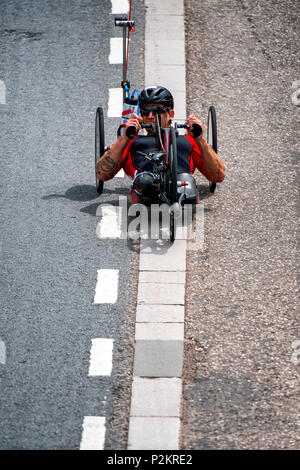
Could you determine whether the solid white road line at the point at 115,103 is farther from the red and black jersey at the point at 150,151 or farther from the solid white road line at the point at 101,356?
the solid white road line at the point at 101,356

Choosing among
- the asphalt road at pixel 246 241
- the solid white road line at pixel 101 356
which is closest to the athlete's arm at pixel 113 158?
the asphalt road at pixel 246 241

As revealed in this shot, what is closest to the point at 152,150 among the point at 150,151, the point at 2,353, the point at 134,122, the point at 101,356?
the point at 150,151

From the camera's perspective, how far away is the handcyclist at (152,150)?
8.50 m

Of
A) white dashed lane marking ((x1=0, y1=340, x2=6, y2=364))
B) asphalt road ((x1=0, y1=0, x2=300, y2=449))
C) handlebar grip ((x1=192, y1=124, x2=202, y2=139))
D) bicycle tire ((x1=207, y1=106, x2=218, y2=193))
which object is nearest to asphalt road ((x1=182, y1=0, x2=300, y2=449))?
asphalt road ((x1=0, y1=0, x2=300, y2=449))

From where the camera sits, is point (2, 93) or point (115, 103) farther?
point (2, 93)

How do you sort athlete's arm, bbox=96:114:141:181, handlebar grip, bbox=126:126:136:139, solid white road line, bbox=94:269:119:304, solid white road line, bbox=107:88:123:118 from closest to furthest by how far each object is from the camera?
1. solid white road line, bbox=94:269:119:304
2. handlebar grip, bbox=126:126:136:139
3. athlete's arm, bbox=96:114:141:181
4. solid white road line, bbox=107:88:123:118

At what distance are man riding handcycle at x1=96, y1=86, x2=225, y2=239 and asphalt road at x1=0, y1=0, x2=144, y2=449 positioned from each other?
0.56 m

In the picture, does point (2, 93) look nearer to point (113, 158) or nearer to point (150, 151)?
point (113, 158)

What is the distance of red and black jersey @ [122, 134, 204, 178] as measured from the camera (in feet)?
28.3

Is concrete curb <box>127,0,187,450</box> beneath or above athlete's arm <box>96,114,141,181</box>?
beneath

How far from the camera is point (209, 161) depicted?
8602 mm

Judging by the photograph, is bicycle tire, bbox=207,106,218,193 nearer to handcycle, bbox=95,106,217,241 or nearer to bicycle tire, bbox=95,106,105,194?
handcycle, bbox=95,106,217,241

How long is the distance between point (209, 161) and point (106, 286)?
181 cm

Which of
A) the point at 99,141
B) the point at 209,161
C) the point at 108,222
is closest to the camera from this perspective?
the point at 209,161
